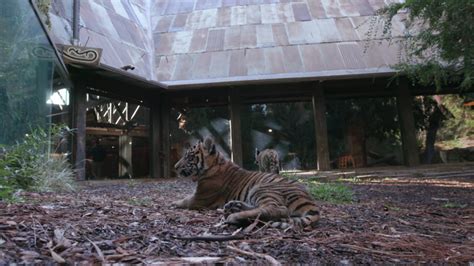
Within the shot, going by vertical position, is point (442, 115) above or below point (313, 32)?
below

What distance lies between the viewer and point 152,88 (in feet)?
43.4

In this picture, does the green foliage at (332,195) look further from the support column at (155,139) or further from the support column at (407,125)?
the support column at (155,139)

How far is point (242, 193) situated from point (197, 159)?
0.87m

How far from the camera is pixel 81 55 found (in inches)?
378

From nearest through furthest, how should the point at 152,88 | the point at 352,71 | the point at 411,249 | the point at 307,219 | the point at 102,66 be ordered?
the point at 411,249, the point at 307,219, the point at 102,66, the point at 352,71, the point at 152,88

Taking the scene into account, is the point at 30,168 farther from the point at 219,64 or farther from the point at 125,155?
the point at 219,64

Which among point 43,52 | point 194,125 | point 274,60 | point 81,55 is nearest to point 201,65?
point 194,125

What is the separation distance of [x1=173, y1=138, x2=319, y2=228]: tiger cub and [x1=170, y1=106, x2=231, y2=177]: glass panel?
29.9 feet

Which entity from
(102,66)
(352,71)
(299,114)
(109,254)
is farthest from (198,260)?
(299,114)

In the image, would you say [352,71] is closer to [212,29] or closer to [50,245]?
[212,29]

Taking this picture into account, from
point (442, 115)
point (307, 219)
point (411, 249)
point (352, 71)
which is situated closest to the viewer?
point (411, 249)

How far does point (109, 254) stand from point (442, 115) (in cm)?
1568

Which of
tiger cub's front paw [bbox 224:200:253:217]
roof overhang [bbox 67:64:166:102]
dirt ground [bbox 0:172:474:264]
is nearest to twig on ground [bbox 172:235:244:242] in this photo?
dirt ground [bbox 0:172:474:264]

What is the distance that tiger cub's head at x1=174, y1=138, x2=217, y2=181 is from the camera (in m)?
4.91
